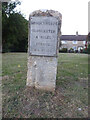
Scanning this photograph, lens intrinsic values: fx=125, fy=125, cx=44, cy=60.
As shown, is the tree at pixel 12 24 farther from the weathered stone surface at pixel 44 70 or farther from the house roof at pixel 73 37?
the house roof at pixel 73 37

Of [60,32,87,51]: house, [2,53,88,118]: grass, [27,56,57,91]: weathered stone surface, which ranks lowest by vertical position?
[2,53,88,118]: grass

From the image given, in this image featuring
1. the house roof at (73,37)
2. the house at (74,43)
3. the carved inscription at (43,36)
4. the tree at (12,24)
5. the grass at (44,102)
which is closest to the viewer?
the grass at (44,102)

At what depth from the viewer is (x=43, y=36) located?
12.3ft

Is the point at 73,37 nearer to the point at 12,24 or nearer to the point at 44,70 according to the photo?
the point at 12,24

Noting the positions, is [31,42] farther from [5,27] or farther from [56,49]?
[5,27]

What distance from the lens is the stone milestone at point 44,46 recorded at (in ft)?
12.1

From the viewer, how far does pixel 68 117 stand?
9.12 ft

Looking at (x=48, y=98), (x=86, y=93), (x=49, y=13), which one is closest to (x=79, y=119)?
(x=48, y=98)

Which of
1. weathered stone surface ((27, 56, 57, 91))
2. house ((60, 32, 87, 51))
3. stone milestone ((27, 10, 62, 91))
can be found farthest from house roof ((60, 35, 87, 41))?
weathered stone surface ((27, 56, 57, 91))

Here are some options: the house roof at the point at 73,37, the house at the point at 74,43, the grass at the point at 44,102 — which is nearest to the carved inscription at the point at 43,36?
the grass at the point at 44,102

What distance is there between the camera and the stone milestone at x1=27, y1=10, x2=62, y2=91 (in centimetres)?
368

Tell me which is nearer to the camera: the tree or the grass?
the grass

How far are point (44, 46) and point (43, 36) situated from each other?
11.8 inches

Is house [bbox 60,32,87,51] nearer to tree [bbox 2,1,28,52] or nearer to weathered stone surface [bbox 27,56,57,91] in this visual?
tree [bbox 2,1,28,52]
